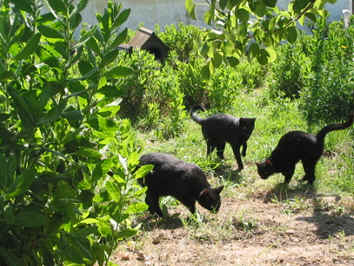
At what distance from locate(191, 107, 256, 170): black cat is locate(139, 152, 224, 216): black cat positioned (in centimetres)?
136

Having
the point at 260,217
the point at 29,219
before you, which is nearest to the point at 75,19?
the point at 29,219

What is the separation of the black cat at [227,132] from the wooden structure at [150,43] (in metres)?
6.18

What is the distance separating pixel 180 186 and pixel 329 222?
140cm

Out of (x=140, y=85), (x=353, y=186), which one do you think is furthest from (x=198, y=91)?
(x=353, y=186)

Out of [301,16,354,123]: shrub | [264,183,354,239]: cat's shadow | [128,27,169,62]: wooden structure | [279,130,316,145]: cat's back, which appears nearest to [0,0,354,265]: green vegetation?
[264,183,354,239]: cat's shadow

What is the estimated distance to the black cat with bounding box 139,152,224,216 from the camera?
4176 mm

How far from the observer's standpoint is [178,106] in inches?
286

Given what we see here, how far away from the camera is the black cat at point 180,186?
164 inches

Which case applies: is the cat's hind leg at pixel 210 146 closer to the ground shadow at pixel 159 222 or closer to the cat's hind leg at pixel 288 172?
the cat's hind leg at pixel 288 172

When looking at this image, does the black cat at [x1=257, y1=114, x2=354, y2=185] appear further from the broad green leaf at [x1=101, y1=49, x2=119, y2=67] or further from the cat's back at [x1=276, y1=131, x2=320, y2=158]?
the broad green leaf at [x1=101, y1=49, x2=119, y2=67]

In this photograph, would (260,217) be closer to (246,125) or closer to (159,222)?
(159,222)

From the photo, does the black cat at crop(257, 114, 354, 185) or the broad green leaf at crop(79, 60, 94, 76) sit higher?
the broad green leaf at crop(79, 60, 94, 76)

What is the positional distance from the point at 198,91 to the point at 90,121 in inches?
282

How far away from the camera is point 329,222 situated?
3.89 meters
